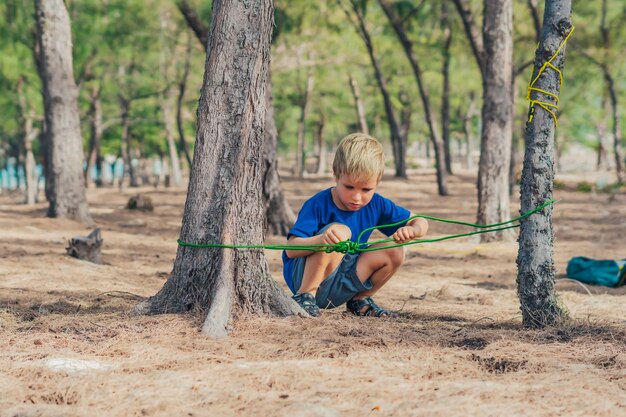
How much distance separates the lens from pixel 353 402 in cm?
287

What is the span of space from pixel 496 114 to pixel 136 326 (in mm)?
7697

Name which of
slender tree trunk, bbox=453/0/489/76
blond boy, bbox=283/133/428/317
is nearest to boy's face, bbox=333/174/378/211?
blond boy, bbox=283/133/428/317

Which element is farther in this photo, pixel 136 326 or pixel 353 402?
pixel 136 326

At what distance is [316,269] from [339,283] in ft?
0.57

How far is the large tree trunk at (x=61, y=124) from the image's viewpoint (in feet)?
38.6

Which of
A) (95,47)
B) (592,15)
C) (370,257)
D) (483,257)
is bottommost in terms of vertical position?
(483,257)

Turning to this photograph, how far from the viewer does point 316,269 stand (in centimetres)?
459

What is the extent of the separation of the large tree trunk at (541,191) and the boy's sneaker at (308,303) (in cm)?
127

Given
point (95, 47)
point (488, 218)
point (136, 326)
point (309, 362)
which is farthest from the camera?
point (95, 47)

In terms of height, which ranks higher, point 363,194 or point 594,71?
point 594,71

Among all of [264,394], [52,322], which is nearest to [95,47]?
[52,322]

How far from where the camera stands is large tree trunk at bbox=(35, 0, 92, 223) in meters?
11.8

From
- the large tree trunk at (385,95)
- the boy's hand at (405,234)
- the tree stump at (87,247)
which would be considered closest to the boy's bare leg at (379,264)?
the boy's hand at (405,234)

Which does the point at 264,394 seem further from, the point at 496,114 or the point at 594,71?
the point at 594,71
